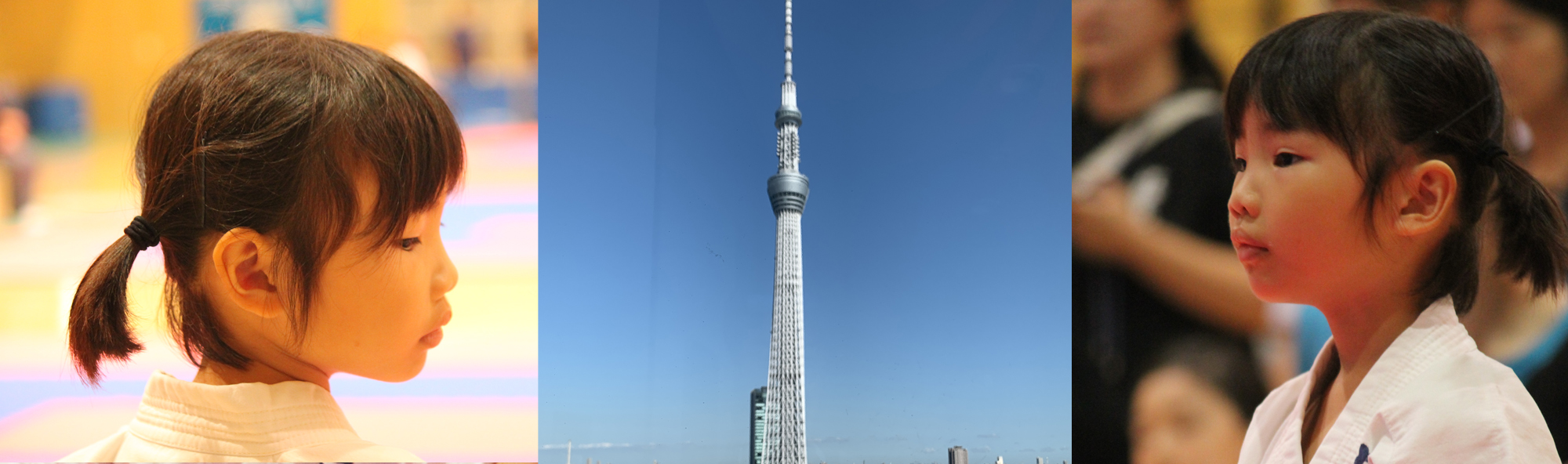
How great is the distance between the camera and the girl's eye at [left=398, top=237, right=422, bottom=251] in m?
1.37

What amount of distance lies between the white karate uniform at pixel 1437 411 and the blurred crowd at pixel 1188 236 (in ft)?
1.18

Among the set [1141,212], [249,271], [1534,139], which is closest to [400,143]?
[249,271]

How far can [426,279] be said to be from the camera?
1.40 meters

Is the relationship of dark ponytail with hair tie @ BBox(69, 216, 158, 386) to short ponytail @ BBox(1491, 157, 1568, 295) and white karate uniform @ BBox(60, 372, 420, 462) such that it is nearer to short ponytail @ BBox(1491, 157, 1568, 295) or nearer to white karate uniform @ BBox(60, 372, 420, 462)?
white karate uniform @ BBox(60, 372, 420, 462)

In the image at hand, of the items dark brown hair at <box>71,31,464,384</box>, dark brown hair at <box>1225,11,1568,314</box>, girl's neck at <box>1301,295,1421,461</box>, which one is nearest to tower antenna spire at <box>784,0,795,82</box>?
dark brown hair at <box>1225,11,1568,314</box>

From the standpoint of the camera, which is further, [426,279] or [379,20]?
[379,20]

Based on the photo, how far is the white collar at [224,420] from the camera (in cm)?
125

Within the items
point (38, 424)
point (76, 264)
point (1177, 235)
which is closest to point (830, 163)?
point (1177, 235)

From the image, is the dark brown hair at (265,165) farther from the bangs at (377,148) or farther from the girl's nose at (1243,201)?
the girl's nose at (1243,201)

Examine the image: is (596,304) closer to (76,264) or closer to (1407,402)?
(76,264)

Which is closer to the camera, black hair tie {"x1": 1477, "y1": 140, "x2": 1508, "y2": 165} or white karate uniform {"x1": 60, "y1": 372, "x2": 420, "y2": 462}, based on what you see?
white karate uniform {"x1": 60, "y1": 372, "x2": 420, "y2": 462}

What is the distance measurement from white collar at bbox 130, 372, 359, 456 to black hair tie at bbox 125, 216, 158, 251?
0.18 metres

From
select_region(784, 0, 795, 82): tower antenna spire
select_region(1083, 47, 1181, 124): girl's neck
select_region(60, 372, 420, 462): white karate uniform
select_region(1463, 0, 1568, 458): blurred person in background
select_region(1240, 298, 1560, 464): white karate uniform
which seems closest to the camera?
select_region(60, 372, 420, 462): white karate uniform

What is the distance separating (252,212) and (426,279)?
24cm
